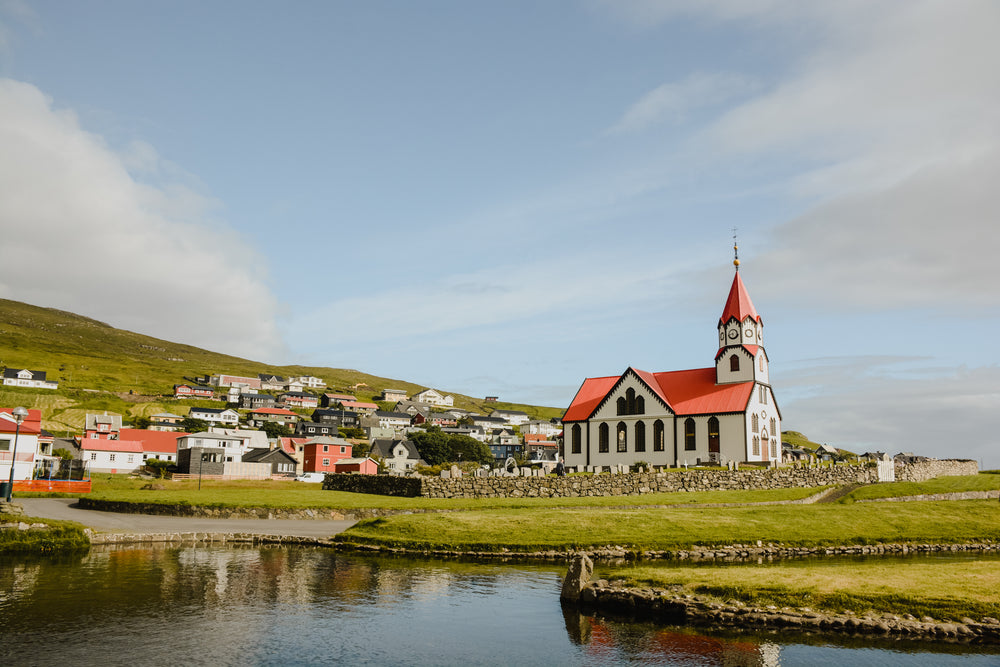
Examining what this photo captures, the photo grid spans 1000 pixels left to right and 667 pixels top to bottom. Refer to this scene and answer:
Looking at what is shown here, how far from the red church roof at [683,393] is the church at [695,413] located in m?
0.11

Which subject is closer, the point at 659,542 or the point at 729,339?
the point at 659,542

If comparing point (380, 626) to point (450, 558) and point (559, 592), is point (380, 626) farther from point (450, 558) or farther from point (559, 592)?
point (450, 558)

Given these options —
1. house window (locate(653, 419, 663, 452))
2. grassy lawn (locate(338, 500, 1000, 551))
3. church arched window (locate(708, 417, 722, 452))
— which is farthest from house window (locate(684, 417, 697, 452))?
grassy lawn (locate(338, 500, 1000, 551))

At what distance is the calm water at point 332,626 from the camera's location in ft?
56.1

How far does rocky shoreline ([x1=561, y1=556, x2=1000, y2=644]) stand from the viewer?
61.5 feet

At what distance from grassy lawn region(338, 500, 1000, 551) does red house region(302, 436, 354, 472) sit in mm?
82938

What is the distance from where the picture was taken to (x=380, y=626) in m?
19.9

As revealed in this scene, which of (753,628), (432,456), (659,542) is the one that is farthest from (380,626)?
(432,456)

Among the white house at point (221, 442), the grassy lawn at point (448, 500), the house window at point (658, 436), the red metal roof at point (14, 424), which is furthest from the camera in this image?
the white house at point (221, 442)

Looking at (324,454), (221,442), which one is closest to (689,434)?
(324,454)

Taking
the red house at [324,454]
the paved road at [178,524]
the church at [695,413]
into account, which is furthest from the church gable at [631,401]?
the red house at [324,454]

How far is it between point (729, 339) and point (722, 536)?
44295 millimetres

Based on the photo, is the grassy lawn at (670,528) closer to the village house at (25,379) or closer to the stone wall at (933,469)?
the stone wall at (933,469)

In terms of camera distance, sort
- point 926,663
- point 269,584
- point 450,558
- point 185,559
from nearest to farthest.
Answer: point 926,663 → point 269,584 → point 185,559 → point 450,558
